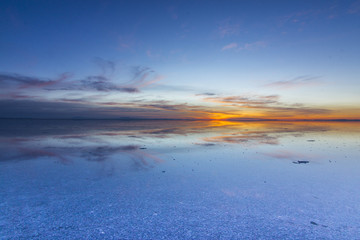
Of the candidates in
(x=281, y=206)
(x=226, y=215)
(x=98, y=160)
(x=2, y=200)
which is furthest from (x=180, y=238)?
(x=98, y=160)

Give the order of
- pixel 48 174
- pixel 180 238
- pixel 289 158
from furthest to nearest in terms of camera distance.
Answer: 1. pixel 289 158
2. pixel 48 174
3. pixel 180 238

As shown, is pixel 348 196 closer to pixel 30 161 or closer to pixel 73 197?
pixel 73 197

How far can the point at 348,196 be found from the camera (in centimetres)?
553

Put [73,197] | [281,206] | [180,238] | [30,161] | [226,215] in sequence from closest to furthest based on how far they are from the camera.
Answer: [180,238] → [226,215] → [281,206] → [73,197] → [30,161]

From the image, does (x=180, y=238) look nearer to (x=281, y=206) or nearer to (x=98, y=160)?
(x=281, y=206)

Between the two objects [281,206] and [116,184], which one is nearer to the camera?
[281,206]

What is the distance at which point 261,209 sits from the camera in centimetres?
482

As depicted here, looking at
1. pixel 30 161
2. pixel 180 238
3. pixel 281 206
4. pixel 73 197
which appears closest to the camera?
pixel 180 238

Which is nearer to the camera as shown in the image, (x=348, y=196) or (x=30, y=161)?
(x=348, y=196)

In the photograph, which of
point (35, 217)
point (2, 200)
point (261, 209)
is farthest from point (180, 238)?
point (2, 200)

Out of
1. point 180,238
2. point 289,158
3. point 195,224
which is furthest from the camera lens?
point 289,158

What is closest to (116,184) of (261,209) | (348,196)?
(261,209)

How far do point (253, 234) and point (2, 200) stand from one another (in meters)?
5.51

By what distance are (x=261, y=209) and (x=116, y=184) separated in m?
3.95
